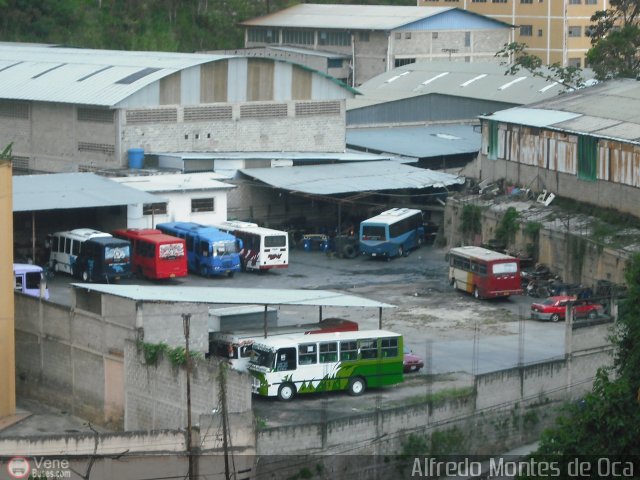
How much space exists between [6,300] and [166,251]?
963 centimetres

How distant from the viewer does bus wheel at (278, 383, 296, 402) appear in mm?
26781

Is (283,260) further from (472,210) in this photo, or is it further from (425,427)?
(425,427)

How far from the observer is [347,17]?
75688 millimetres

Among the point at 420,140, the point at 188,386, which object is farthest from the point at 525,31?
the point at 188,386

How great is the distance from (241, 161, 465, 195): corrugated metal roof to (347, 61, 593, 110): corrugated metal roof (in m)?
11.2

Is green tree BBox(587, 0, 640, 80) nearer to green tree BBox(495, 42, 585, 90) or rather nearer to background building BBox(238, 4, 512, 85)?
green tree BBox(495, 42, 585, 90)

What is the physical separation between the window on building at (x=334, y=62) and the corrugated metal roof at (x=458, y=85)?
21.7 feet

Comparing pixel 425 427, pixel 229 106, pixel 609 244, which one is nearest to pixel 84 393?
pixel 425 427

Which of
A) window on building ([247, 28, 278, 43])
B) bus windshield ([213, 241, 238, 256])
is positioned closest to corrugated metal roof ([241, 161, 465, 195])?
bus windshield ([213, 241, 238, 256])

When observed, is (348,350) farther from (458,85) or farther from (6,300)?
(458,85)

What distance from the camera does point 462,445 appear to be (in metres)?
27.0

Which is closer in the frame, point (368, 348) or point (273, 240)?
point (368, 348)

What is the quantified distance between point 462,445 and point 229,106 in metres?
22.4

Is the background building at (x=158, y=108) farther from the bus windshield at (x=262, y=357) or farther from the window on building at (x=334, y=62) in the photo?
the window on building at (x=334, y=62)
